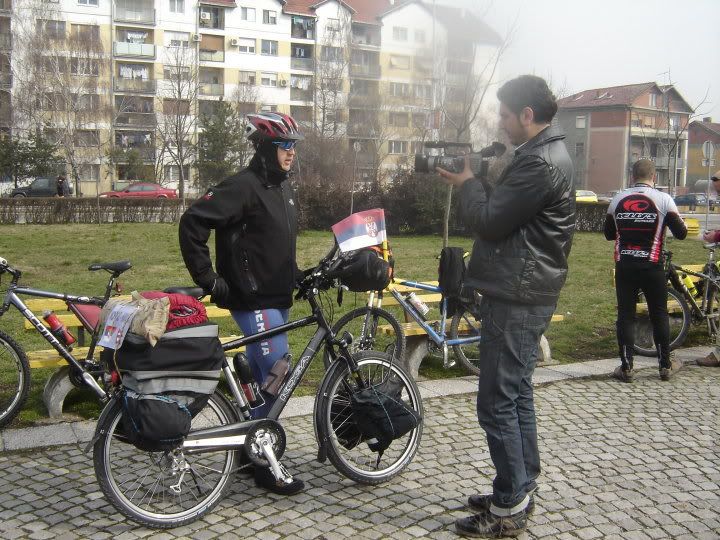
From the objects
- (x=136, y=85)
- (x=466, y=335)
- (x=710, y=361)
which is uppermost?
(x=136, y=85)

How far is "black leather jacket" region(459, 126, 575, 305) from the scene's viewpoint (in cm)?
376

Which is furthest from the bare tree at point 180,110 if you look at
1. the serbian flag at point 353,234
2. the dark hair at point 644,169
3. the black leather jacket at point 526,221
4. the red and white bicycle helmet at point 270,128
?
the black leather jacket at point 526,221

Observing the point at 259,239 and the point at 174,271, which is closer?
the point at 259,239

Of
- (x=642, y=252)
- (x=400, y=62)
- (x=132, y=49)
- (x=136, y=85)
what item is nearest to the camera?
(x=642, y=252)

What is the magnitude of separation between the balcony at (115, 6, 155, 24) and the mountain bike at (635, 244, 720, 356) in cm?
5706

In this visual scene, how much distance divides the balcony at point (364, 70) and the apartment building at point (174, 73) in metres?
0.19

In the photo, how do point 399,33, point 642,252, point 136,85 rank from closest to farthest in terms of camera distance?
point 642,252
point 399,33
point 136,85

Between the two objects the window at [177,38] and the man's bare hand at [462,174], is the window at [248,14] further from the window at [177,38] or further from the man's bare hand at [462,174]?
the man's bare hand at [462,174]

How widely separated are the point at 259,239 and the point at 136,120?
180 ft

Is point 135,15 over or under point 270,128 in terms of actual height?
over

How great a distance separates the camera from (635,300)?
737 cm

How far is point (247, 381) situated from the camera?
14.5ft

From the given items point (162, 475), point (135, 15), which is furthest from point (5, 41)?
point (162, 475)

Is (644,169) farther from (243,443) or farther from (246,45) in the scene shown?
(246,45)
